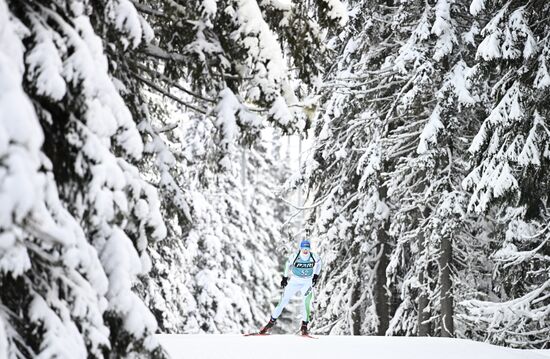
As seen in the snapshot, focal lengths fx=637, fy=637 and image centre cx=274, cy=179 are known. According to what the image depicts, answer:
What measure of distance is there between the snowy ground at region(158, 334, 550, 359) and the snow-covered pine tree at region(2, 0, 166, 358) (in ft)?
13.4

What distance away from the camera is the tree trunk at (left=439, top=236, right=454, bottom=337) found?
13938 millimetres

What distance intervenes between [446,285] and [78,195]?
11.5 metres

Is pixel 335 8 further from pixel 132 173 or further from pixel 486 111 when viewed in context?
pixel 486 111

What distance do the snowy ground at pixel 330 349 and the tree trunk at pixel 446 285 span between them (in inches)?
146

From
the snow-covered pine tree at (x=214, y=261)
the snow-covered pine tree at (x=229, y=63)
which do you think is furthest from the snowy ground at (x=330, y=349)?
the snow-covered pine tree at (x=214, y=261)

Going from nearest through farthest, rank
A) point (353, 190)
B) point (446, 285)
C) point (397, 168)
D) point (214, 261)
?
point (446, 285)
point (397, 168)
point (353, 190)
point (214, 261)

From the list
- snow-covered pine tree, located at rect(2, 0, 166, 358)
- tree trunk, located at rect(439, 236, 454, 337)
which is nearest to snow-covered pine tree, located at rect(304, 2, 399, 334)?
tree trunk, located at rect(439, 236, 454, 337)

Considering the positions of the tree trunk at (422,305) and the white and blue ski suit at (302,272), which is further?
the tree trunk at (422,305)

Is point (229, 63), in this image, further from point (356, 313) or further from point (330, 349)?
point (356, 313)

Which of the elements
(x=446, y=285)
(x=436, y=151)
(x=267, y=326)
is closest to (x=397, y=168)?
(x=436, y=151)

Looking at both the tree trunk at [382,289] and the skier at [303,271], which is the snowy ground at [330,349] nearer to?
the skier at [303,271]

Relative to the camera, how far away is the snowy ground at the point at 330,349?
8.44 meters

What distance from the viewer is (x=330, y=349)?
30.1ft

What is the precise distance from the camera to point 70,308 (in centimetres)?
387
